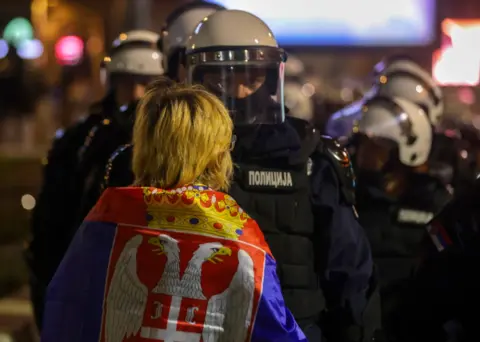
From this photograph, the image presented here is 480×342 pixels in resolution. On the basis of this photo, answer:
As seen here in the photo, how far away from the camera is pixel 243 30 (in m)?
4.35

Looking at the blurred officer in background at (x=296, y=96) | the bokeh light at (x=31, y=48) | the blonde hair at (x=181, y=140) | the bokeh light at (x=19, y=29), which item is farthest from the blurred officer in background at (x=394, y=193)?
the bokeh light at (x=19, y=29)

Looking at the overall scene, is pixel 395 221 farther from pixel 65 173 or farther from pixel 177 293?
pixel 177 293

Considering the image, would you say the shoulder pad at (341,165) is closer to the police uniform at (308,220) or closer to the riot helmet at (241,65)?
the police uniform at (308,220)

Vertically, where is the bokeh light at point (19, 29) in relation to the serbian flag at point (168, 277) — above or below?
above

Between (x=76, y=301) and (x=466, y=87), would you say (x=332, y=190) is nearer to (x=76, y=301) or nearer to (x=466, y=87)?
(x=76, y=301)

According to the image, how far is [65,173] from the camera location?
607 cm

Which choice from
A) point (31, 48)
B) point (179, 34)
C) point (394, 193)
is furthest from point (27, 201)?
point (31, 48)

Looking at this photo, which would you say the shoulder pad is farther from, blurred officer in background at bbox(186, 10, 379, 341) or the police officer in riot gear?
the police officer in riot gear

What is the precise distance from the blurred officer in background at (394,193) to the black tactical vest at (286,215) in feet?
4.40

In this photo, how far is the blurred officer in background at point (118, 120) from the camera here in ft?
17.1

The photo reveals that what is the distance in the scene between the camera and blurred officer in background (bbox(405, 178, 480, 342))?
3.71 meters

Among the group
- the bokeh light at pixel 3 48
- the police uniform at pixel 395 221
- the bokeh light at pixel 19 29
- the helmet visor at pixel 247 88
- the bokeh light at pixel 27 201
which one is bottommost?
the bokeh light at pixel 27 201

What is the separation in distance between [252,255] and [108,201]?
1.67ft

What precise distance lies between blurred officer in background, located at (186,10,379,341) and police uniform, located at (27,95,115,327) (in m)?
2.01
